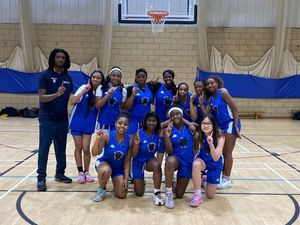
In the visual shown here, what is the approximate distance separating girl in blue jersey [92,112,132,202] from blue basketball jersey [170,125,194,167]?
50 centimetres

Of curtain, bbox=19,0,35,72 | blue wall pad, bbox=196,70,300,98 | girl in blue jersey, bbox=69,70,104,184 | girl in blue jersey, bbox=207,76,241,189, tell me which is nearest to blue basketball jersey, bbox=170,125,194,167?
girl in blue jersey, bbox=207,76,241,189

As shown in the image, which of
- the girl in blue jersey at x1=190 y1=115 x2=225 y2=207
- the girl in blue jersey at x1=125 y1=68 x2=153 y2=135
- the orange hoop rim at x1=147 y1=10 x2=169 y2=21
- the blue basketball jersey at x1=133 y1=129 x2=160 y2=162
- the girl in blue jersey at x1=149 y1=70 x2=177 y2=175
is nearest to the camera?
the girl in blue jersey at x1=190 y1=115 x2=225 y2=207

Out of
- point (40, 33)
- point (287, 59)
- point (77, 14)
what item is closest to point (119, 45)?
point (77, 14)

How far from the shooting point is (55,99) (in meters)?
4.12

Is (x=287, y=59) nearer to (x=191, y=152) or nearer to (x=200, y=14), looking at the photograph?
(x=200, y=14)

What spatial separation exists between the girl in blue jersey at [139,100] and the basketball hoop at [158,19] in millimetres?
6929

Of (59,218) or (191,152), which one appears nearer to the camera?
(59,218)

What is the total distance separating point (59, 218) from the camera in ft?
11.0

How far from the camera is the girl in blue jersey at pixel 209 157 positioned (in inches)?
151

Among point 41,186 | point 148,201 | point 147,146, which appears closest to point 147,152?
point 147,146

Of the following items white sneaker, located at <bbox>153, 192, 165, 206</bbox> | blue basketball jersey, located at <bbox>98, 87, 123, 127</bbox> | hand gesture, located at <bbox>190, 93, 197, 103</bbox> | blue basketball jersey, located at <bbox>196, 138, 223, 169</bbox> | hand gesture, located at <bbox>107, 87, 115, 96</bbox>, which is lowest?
white sneaker, located at <bbox>153, 192, 165, 206</bbox>

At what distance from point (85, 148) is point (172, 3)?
27.5 ft

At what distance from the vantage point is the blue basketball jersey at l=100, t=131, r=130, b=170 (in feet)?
12.8

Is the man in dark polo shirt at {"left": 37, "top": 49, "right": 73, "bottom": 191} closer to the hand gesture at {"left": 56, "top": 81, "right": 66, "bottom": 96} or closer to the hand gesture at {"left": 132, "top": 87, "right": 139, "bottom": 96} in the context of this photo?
the hand gesture at {"left": 56, "top": 81, "right": 66, "bottom": 96}
